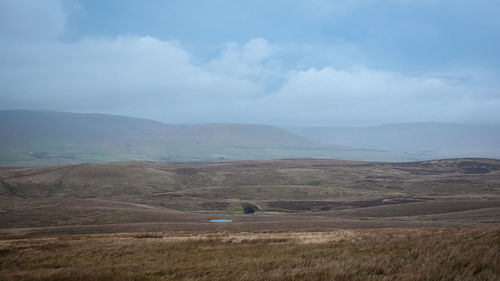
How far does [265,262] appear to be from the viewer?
1496cm

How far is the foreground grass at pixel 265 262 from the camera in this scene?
1166 cm

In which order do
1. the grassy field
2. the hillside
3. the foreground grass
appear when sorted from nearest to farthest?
1. the foreground grass
2. the grassy field
3. the hillside

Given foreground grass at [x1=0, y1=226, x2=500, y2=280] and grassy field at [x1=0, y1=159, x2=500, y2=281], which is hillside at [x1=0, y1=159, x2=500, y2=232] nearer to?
grassy field at [x1=0, y1=159, x2=500, y2=281]

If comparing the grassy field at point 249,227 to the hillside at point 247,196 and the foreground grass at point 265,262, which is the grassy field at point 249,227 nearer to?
the foreground grass at point 265,262

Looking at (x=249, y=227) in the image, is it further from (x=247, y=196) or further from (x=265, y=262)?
(x=247, y=196)

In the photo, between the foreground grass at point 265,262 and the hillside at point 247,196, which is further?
the hillside at point 247,196

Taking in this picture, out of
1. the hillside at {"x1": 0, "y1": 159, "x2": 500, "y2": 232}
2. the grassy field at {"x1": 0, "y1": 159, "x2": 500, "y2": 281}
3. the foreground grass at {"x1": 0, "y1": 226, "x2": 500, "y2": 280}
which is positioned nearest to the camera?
the foreground grass at {"x1": 0, "y1": 226, "x2": 500, "y2": 280}

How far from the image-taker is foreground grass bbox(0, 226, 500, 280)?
38.3 feet

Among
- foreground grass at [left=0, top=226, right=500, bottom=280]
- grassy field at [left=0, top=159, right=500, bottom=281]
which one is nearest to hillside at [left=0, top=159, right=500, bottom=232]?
grassy field at [left=0, top=159, right=500, bottom=281]

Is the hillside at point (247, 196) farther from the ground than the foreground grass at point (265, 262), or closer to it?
closer to it

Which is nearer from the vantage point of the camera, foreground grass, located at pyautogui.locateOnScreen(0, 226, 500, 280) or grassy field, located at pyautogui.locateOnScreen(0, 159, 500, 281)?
foreground grass, located at pyautogui.locateOnScreen(0, 226, 500, 280)

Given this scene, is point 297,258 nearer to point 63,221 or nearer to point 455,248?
point 455,248

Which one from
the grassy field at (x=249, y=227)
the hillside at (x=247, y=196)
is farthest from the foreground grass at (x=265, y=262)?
the hillside at (x=247, y=196)

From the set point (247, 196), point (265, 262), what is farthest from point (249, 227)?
point (247, 196)
